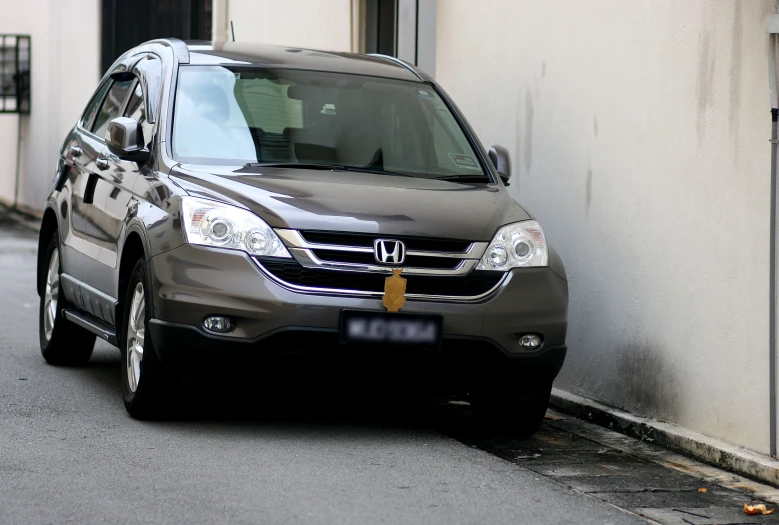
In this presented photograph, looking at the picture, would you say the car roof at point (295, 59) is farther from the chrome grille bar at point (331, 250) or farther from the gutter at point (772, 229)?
the gutter at point (772, 229)

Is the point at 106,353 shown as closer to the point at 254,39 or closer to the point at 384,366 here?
the point at 384,366

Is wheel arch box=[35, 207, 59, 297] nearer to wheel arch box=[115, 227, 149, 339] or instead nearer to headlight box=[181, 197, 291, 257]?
wheel arch box=[115, 227, 149, 339]

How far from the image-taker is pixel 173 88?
7.44 meters

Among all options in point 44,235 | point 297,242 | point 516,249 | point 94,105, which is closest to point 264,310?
point 297,242

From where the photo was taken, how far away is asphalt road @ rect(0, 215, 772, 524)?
517 cm

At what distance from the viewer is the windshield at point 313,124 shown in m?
7.23

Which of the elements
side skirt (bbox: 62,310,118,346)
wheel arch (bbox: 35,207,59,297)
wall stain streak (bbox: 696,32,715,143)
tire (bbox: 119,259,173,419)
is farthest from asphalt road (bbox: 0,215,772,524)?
wall stain streak (bbox: 696,32,715,143)

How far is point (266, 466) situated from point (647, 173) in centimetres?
270

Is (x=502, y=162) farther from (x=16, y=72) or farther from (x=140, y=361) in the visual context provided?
(x=16, y=72)

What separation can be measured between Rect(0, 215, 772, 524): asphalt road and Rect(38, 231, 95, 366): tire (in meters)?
0.55

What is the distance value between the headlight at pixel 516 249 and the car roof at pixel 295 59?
1.64 metres

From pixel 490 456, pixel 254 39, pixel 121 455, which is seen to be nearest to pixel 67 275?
pixel 121 455

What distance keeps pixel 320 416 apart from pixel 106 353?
2.92 m

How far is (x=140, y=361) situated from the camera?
685 centimetres
